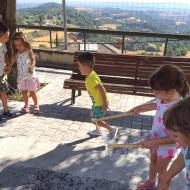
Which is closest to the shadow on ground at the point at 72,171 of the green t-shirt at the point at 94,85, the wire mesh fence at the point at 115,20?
the green t-shirt at the point at 94,85

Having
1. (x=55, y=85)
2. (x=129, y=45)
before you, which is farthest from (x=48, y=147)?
(x=129, y=45)

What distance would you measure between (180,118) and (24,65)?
4.19 metres

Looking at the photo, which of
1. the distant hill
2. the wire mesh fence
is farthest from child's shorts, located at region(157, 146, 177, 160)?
the distant hill

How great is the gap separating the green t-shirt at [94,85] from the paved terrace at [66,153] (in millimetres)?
758

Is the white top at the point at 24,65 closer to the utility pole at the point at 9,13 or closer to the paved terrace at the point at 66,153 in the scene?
the paved terrace at the point at 66,153

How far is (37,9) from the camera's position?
915 cm

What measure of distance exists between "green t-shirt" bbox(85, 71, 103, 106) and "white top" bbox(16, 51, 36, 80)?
161 centimetres

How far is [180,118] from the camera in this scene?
1.79m

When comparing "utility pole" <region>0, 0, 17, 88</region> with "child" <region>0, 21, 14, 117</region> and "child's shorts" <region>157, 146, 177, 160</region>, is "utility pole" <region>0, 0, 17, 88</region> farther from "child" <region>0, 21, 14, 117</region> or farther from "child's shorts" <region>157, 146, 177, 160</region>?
"child's shorts" <region>157, 146, 177, 160</region>

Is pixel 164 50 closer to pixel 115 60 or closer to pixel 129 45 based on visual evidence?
pixel 129 45

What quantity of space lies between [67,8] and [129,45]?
1950mm

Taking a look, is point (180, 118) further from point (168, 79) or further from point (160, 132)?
point (160, 132)

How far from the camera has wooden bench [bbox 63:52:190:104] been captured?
6.02 m

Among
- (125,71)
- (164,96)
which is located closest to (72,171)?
(164,96)
